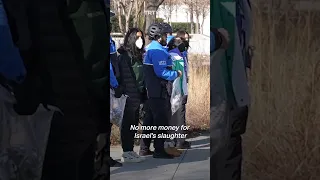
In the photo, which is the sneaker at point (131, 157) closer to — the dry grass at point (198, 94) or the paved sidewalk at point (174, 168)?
the paved sidewalk at point (174, 168)

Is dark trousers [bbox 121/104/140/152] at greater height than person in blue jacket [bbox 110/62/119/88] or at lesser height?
lesser

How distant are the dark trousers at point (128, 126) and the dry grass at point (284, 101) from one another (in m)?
1.01

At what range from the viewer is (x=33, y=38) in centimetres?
502

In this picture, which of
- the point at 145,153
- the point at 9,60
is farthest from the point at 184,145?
the point at 9,60

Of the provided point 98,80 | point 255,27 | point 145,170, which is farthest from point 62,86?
point 255,27

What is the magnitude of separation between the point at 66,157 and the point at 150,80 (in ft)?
3.41

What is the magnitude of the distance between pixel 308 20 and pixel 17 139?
104 inches

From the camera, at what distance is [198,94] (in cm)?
552

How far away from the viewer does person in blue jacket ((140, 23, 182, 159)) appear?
216 inches

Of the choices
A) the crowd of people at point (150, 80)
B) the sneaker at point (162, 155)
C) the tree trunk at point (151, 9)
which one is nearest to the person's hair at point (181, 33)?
the crowd of people at point (150, 80)

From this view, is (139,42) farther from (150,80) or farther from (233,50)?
(233,50)

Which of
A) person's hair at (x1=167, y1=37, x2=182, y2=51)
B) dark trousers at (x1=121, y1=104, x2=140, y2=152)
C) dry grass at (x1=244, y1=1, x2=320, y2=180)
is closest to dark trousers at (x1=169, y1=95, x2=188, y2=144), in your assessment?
dark trousers at (x1=121, y1=104, x2=140, y2=152)

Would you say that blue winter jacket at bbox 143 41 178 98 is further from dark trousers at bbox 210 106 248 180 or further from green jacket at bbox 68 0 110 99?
dark trousers at bbox 210 106 248 180

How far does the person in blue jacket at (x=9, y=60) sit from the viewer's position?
5027 mm
